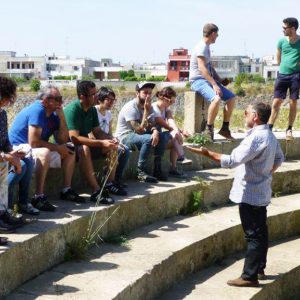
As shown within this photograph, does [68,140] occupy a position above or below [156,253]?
above

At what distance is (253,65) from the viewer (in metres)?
128

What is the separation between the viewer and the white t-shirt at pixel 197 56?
8.65 metres

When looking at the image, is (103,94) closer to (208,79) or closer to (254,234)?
(208,79)

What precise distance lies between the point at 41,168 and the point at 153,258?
1333mm

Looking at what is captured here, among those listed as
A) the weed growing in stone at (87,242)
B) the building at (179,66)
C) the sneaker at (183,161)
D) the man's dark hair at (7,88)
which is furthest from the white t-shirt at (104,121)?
the building at (179,66)

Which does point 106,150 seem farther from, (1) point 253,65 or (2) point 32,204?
(1) point 253,65

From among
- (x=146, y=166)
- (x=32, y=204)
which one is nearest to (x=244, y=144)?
(x=32, y=204)

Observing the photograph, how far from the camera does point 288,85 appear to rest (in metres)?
9.38

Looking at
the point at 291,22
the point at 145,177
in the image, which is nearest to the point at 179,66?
the point at 291,22

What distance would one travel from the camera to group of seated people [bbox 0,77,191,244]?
5.20m

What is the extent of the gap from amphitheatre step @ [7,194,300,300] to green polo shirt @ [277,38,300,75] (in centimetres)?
253

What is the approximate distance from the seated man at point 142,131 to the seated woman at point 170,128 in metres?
0.14

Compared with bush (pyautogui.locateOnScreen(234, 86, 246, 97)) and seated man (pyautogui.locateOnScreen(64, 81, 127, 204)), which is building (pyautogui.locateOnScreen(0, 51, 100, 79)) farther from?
seated man (pyautogui.locateOnScreen(64, 81, 127, 204))

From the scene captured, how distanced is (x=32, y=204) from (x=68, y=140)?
985 mm
